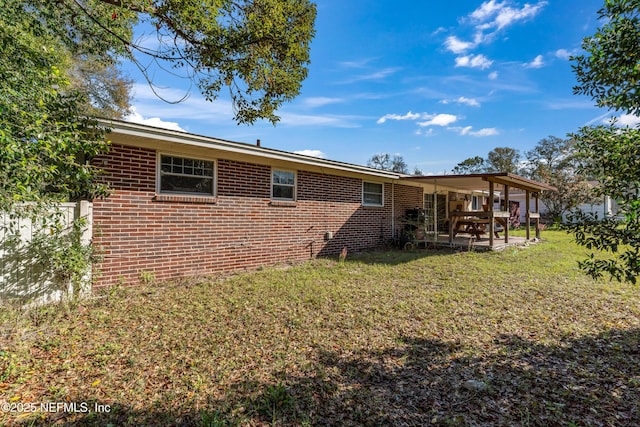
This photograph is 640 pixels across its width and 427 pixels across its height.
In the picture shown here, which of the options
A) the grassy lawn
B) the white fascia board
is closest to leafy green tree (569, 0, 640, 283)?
the grassy lawn

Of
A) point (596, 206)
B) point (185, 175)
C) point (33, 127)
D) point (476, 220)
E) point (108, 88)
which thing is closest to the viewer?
point (33, 127)

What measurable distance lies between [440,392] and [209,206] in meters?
5.73

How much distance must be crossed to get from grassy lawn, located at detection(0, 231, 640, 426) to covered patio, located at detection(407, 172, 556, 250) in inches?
191

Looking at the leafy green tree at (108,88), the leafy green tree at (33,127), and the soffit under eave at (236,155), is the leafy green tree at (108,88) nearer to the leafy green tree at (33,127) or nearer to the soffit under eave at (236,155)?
the soffit under eave at (236,155)

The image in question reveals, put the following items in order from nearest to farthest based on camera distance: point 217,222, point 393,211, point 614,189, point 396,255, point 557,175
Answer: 1. point 614,189
2. point 217,222
3. point 396,255
4. point 393,211
5. point 557,175

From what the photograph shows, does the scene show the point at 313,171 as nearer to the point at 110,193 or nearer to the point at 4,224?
the point at 110,193

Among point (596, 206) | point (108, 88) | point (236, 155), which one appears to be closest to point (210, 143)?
point (236, 155)

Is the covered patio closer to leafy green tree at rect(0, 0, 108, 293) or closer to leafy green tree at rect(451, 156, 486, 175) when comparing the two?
leafy green tree at rect(0, 0, 108, 293)

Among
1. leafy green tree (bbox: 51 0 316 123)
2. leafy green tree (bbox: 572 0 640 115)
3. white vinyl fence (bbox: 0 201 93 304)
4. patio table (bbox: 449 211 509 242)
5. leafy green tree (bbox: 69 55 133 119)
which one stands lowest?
white vinyl fence (bbox: 0 201 93 304)

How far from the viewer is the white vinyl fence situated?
419cm

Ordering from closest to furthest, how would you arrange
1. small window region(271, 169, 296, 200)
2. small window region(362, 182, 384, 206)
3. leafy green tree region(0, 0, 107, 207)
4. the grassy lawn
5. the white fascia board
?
the grassy lawn, leafy green tree region(0, 0, 107, 207), the white fascia board, small window region(271, 169, 296, 200), small window region(362, 182, 384, 206)

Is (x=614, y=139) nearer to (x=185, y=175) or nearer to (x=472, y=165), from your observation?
(x=185, y=175)

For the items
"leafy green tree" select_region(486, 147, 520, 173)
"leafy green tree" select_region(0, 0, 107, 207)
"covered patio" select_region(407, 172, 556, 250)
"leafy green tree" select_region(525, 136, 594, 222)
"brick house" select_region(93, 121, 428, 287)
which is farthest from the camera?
"leafy green tree" select_region(486, 147, 520, 173)

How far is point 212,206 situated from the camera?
6922 millimetres
